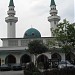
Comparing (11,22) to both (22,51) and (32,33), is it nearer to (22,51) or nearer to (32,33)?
(32,33)

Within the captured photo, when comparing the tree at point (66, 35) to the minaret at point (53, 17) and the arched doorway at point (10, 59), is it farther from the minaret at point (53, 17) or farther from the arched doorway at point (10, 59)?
the minaret at point (53, 17)

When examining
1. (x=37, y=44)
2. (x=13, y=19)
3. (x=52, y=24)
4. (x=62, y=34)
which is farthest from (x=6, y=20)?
Result: (x=62, y=34)

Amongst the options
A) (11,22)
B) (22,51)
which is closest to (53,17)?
(11,22)

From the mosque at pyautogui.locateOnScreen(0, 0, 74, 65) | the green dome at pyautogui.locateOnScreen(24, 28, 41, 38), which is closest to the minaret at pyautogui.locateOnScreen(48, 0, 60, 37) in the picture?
the green dome at pyautogui.locateOnScreen(24, 28, 41, 38)

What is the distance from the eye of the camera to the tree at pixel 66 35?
26.7 metres

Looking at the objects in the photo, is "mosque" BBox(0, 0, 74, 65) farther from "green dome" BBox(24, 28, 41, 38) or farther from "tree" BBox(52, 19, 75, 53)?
"tree" BBox(52, 19, 75, 53)

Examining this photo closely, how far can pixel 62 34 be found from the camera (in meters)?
28.5

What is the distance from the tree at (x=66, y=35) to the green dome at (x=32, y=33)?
38893mm

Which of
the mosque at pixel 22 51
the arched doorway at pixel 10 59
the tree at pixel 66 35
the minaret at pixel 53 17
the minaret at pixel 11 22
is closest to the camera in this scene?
the tree at pixel 66 35

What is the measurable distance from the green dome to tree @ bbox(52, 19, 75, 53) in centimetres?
3889

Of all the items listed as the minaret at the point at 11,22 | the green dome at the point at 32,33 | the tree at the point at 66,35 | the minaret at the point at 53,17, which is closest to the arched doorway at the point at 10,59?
the green dome at the point at 32,33

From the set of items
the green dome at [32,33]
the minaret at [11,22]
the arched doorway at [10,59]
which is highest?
the minaret at [11,22]

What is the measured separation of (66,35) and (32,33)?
137ft

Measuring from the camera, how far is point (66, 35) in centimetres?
2759
